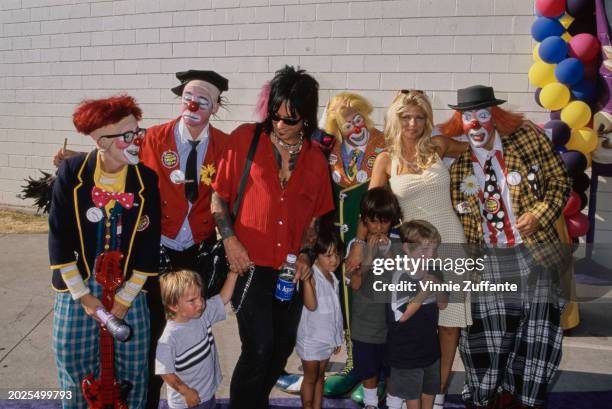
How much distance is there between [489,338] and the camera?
128 inches

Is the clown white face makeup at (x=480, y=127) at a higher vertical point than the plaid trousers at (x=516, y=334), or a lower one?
higher

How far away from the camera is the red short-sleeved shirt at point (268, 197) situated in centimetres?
288

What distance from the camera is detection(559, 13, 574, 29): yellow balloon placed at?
495 cm

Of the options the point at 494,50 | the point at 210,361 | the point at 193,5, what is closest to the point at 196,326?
the point at 210,361

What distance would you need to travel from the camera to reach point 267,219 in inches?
113

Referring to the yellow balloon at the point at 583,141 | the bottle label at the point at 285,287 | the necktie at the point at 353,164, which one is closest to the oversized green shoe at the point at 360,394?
the bottle label at the point at 285,287

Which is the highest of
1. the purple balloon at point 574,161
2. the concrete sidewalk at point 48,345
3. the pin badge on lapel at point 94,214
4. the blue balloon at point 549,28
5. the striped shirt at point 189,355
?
the blue balloon at point 549,28

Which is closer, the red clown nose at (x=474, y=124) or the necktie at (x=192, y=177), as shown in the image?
the necktie at (x=192, y=177)

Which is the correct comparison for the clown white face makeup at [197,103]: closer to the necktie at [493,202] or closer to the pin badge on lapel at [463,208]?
the pin badge on lapel at [463,208]

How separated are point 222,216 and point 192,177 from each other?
1.15 ft

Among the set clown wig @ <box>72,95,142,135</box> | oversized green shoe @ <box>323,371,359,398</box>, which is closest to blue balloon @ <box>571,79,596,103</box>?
oversized green shoe @ <box>323,371,359,398</box>

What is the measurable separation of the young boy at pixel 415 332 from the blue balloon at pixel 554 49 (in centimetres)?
257

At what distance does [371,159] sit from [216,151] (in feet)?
3.04

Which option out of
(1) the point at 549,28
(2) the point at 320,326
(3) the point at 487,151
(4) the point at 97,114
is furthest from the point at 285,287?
(1) the point at 549,28
